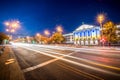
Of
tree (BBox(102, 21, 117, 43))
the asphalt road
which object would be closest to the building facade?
tree (BBox(102, 21, 117, 43))

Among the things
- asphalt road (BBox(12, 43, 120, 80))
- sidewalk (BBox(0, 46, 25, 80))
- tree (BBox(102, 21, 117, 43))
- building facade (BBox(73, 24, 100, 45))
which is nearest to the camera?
asphalt road (BBox(12, 43, 120, 80))

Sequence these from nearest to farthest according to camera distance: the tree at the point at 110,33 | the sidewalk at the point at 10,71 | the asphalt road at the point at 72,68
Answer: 1. the asphalt road at the point at 72,68
2. the sidewalk at the point at 10,71
3. the tree at the point at 110,33

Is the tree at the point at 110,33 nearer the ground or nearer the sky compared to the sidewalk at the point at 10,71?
nearer the sky

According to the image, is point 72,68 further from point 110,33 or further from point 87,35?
point 87,35

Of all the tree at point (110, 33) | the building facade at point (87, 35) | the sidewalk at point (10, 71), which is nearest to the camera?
the sidewalk at point (10, 71)

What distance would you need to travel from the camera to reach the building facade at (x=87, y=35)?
280 feet

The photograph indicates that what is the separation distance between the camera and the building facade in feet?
280

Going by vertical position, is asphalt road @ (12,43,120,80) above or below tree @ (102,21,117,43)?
below

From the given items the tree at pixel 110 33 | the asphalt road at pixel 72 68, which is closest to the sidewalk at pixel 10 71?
the asphalt road at pixel 72 68

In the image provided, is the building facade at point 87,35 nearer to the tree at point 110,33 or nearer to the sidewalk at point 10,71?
the tree at point 110,33

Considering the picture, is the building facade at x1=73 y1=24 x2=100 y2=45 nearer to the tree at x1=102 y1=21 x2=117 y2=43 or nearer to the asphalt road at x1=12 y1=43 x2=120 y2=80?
the tree at x1=102 y1=21 x2=117 y2=43

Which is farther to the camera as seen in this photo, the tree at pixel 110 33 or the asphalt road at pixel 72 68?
the tree at pixel 110 33

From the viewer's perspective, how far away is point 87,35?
313 ft

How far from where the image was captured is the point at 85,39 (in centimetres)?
9556
